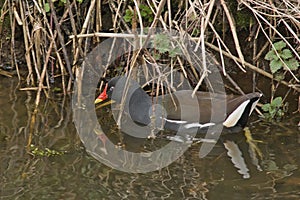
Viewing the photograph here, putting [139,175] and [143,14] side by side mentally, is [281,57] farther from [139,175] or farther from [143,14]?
[139,175]

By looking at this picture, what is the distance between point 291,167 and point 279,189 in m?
0.34

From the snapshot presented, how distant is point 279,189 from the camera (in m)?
4.08

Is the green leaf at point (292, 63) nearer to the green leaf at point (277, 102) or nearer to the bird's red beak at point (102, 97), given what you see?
the green leaf at point (277, 102)

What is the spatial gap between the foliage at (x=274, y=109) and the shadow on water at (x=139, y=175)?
0.08 metres

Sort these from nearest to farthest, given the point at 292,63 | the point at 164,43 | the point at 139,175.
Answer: the point at 139,175 → the point at 164,43 → the point at 292,63

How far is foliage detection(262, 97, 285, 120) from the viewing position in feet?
16.7

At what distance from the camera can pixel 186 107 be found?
506 centimetres

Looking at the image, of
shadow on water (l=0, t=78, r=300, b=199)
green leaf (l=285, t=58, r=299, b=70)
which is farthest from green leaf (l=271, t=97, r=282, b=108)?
green leaf (l=285, t=58, r=299, b=70)

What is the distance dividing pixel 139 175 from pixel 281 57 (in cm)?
148

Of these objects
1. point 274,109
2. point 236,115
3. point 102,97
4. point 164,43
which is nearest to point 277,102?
point 274,109

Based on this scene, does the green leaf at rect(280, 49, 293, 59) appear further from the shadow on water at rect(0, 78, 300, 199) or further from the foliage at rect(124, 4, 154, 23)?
the foliage at rect(124, 4, 154, 23)

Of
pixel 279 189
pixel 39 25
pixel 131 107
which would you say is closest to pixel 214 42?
pixel 131 107

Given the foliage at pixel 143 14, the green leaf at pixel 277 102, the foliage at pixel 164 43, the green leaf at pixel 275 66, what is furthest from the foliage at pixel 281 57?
the foliage at pixel 143 14

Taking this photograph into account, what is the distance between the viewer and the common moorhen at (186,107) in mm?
4926
